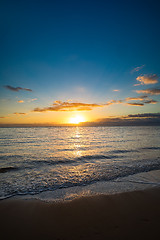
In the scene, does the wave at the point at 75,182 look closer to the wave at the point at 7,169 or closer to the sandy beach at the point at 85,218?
the sandy beach at the point at 85,218

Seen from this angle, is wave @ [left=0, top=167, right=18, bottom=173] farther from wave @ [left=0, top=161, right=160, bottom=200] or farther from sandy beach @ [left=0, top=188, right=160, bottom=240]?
sandy beach @ [left=0, top=188, right=160, bottom=240]

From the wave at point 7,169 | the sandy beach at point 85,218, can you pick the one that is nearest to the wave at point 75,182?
the sandy beach at point 85,218

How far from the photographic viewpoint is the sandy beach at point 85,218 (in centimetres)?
336

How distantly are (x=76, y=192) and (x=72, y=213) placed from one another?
5.34 feet

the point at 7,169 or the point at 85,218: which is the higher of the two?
the point at 85,218

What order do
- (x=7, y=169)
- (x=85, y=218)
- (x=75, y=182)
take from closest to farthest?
1. (x=85, y=218)
2. (x=75, y=182)
3. (x=7, y=169)

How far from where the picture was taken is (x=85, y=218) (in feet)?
13.1

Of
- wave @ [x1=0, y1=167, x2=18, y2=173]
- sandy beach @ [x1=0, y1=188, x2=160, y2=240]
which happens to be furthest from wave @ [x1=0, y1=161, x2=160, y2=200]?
wave @ [x1=0, y1=167, x2=18, y2=173]

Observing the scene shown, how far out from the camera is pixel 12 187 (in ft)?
21.1

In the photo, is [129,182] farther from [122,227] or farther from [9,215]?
[9,215]

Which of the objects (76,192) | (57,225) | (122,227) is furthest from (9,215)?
(122,227)

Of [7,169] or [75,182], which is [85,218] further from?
[7,169]

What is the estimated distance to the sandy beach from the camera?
3357mm

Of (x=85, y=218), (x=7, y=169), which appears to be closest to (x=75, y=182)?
(x=85, y=218)
